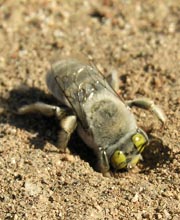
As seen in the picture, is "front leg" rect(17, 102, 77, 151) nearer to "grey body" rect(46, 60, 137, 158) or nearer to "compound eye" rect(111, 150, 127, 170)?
"grey body" rect(46, 60, 137, 158)

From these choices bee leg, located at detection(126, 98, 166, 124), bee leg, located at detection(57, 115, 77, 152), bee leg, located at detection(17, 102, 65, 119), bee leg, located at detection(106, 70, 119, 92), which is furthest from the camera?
bee leg, located at detection(106, 70, 119, 92)

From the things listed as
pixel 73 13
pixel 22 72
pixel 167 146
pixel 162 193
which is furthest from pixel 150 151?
pixel 73 13

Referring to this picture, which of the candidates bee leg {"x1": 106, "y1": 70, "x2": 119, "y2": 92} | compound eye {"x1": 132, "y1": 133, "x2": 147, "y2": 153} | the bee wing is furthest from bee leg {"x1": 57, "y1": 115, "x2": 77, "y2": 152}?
bee leg {"x1": 106, "y1": 70, "x2": 119, "y2": 92}

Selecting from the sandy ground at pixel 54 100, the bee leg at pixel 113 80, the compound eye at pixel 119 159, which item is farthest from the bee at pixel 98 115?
the bee leg at pixel 113 80

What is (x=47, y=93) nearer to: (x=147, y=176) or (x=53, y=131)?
(x=53, y=131)

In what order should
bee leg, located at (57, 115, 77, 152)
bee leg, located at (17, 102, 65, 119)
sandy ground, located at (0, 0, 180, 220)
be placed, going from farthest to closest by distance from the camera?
1. bee leg, located at (17, 102, 65, 119)
2. bee leg, located at (57, 115, 77, 152)
3. sandy ground, located at (0, 0, 180, 220)

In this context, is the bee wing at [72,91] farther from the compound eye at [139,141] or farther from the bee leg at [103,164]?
the compound eye at [139,141]

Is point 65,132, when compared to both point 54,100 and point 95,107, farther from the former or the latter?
point 54,100

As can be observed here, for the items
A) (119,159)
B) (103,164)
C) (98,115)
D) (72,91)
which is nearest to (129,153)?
(119,159)
